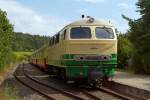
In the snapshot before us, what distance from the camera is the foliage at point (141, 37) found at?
28641mm

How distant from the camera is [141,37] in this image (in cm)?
2877

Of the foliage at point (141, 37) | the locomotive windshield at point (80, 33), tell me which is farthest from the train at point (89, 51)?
the foliage at point (141, 37)

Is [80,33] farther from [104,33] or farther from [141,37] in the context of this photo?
[141,37]

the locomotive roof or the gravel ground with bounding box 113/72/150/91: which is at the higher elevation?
the locomotive roof

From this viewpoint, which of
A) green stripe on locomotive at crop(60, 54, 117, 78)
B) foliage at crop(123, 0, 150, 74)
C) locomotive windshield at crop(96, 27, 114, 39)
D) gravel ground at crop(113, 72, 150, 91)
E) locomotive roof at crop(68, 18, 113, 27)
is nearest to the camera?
gravel ground at crop(113, 72, 150, 91)

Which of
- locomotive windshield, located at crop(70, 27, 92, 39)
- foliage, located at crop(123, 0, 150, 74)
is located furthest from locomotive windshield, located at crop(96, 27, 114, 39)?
foliage, located at crop(123, 0, 150, 74)

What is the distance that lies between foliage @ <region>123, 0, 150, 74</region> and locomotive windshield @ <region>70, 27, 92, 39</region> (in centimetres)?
780

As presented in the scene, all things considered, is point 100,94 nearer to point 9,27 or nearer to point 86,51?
point 86,51

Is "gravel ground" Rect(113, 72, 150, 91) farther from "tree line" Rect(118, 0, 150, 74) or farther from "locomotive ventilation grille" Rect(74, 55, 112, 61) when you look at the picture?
"tree line" Rect(118, 0, 150, 74)

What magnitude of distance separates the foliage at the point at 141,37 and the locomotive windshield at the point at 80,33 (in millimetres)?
7800

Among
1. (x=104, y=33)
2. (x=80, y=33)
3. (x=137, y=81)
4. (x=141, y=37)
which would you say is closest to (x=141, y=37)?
(x=141, y=37)

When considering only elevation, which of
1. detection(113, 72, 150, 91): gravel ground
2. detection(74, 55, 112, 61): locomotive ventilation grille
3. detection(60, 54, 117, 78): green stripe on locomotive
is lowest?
detection(113, 72, 150, 91): gravel ground

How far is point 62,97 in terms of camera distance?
18.6 m

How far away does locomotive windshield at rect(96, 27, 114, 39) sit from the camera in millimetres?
21125
